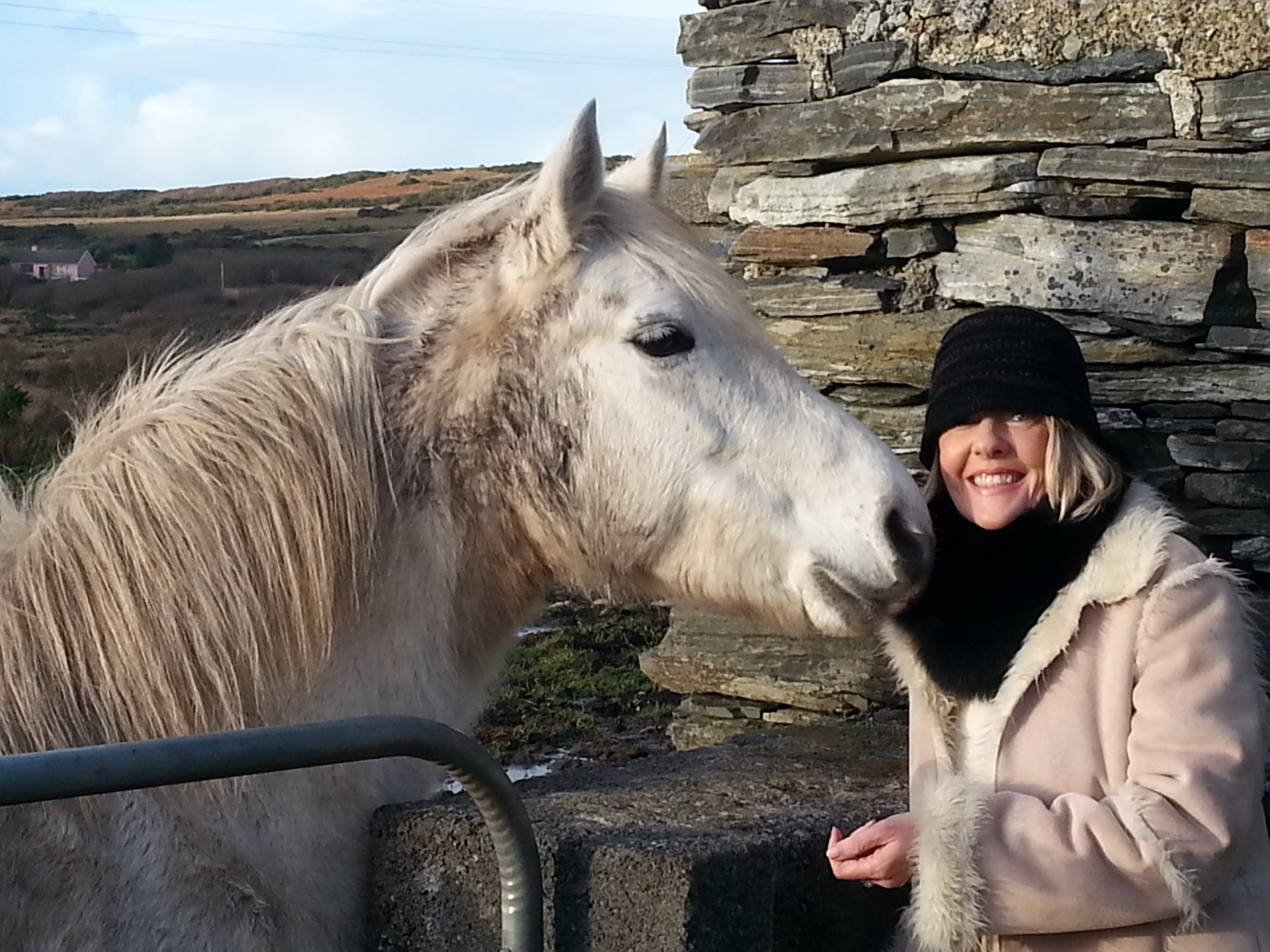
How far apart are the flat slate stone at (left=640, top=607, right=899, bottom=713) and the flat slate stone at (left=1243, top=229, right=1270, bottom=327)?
139 cm

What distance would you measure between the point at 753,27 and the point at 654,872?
8.76ft

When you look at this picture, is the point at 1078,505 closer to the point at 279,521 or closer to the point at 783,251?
the point at 279,521

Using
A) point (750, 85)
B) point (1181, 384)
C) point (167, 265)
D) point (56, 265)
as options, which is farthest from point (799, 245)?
point (56, 265)

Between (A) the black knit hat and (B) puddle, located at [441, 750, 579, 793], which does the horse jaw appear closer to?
(A) the black knit hat

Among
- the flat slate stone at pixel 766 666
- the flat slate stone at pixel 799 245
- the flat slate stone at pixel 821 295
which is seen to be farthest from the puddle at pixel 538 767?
the flat slate stone at pixel 799 245

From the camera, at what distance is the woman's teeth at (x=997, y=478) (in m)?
2.29

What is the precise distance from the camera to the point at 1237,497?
3400 mm

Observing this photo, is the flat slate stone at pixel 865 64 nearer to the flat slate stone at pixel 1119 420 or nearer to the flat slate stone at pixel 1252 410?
the flat slate stone at pixel 1119 420

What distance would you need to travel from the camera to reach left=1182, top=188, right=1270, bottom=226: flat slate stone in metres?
3.22

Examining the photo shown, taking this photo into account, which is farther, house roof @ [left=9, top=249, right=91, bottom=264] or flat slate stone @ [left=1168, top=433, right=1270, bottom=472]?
house roof @ [left=9, top=249, right=91, bottom=264]

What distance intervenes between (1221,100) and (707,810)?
2288mm

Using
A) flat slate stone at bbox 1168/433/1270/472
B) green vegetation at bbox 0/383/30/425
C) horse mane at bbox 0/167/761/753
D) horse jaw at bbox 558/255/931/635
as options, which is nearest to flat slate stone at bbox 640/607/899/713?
flat slate stone at bbox 1168/433/1270/472

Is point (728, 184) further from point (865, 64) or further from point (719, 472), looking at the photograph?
point (719, 472)

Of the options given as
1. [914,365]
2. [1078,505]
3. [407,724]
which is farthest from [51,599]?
[914,365]
